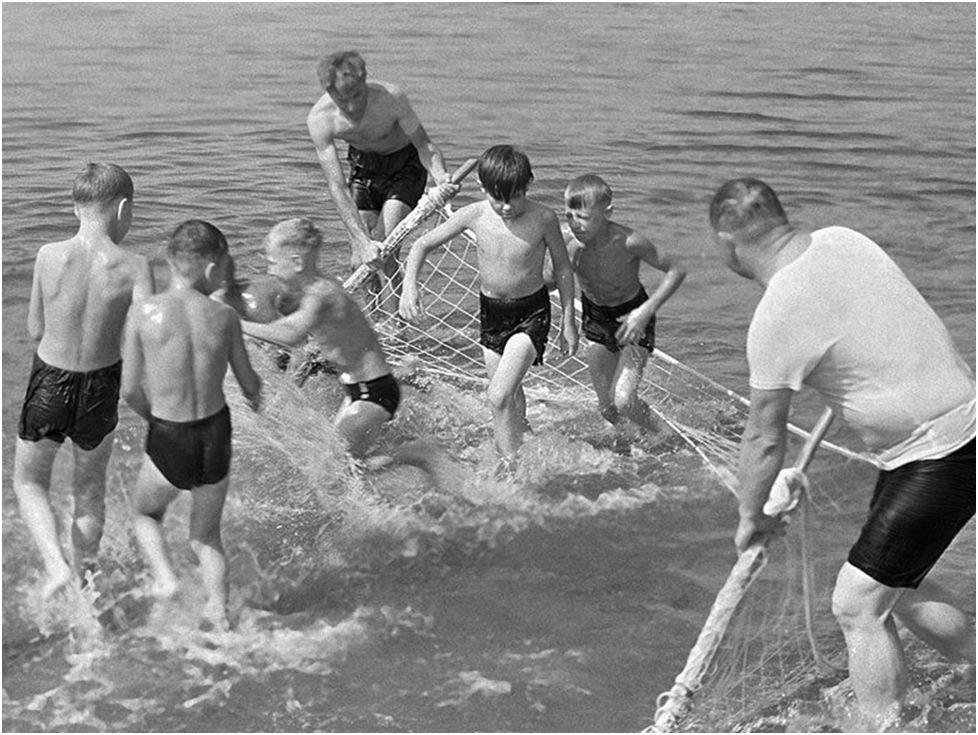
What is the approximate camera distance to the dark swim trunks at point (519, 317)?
26.9ft

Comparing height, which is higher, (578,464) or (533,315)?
(533,315)

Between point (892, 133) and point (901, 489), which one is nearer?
point (901, 489)

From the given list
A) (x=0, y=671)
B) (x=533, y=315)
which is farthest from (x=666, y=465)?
(x=0, y=671)

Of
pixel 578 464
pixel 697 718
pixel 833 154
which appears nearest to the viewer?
pixel 697 718

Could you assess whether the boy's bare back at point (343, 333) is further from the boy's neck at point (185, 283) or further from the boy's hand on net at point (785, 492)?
the boy's hand on net at point (785, 492)

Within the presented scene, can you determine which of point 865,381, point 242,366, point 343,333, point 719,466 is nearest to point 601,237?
point 719,466

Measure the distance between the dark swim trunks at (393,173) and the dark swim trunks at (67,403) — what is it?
346cm

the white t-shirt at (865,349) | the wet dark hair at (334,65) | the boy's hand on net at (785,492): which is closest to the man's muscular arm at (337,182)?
the wet dark hair at (334,65)

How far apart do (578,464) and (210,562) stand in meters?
2.83

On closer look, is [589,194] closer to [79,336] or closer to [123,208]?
[123,208]

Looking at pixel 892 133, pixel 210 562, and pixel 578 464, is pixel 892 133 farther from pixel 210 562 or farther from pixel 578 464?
pixel 210 562

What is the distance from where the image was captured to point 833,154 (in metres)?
16.0

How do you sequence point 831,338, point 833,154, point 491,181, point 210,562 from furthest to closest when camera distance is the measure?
point 833,154 → point 491,181 → point 210,562 → point 831,338

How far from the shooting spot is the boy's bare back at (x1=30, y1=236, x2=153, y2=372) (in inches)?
259
